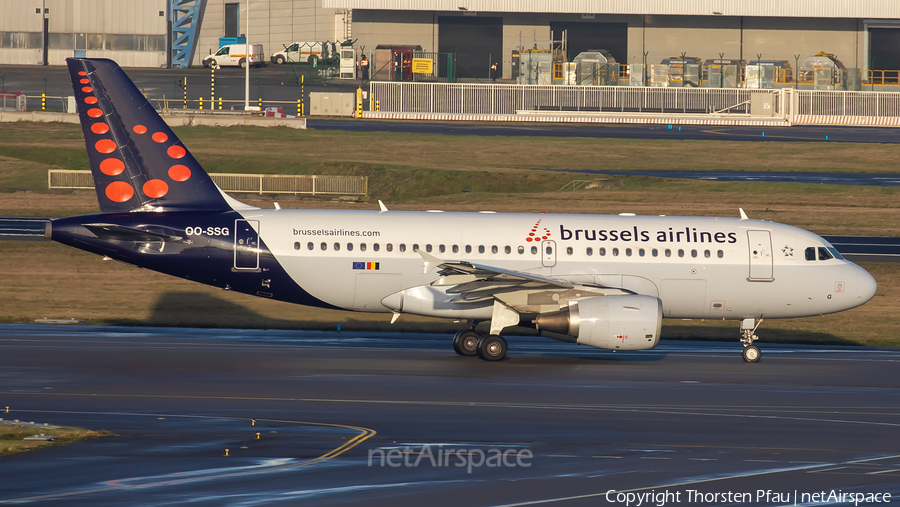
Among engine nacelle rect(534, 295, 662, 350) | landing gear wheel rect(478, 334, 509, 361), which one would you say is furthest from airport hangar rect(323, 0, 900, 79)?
engine nacelle rect(534, 295, 662, 350)

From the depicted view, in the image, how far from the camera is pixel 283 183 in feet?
187

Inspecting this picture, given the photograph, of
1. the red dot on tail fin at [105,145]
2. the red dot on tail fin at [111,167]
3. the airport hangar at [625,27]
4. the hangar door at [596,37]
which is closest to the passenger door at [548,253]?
the red dot on tail fin at [111,167]

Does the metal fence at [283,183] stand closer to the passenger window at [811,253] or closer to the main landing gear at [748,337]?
the main landing gear at [748,337]

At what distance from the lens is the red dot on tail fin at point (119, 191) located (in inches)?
1096

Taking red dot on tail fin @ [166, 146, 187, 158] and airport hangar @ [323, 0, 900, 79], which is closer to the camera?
red dot on tail fin @ [166, 146, 187, 158]

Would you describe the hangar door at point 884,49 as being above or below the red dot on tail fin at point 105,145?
above

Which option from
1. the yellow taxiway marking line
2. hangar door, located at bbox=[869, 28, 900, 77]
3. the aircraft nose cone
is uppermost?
hangar door, located at bbox=[869, 28, 900, 77]

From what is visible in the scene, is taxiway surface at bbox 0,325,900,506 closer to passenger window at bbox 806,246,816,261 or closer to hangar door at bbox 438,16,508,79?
passenger window at bbox 806,246,816,261

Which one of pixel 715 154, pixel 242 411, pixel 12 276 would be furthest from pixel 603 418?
pixel 715 154

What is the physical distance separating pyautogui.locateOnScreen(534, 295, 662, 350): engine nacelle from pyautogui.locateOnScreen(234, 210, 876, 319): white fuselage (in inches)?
79.0

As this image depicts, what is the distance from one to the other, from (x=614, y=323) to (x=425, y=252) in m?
5.20

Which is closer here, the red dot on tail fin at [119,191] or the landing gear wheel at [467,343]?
the red dot on tail fin at [119,191]

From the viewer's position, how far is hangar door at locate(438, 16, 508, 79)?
105125mm

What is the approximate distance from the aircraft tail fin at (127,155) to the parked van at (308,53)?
84.3 meters
